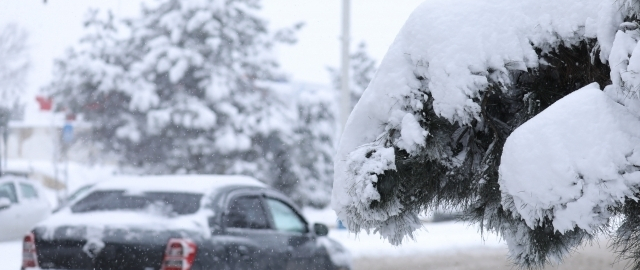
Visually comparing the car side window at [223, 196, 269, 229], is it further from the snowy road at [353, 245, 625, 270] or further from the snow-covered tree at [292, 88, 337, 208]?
the snow-covered tree at [292, 88, 337, 208]

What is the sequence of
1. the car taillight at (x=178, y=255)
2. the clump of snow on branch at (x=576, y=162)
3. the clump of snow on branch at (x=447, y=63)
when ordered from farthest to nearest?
the car taillight at (x=178, y=255) → the clump of snow on branch at (x=447, y=63) → the clump of snow on branch at (x=576, y=162)

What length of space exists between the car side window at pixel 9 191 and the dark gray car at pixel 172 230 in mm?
8393

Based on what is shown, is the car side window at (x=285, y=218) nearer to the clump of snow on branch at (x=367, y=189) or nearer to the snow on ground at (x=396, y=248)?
Answer: the clump of snow on branch at (x=367, y=189)

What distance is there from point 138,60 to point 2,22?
33.5 feet

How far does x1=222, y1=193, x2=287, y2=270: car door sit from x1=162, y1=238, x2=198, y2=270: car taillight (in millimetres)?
374

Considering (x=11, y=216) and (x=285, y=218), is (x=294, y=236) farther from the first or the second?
(x=11, y=216)

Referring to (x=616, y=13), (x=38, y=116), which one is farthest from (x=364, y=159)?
(x=38, y=116)

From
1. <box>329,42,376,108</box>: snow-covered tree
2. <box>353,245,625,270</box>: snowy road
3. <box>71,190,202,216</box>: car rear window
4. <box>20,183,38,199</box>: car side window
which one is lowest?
<box>353,245,625,270</box>: snowy road

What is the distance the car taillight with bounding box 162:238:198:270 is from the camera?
5781 mm

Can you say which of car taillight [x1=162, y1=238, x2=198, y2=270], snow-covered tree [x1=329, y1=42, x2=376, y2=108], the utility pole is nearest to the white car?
the utility pole

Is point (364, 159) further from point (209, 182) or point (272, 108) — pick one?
point (272, 108)

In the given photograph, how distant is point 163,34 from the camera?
2347 centimetres

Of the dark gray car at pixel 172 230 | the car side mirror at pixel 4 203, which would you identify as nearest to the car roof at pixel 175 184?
the dark gray car at pixel 172 230

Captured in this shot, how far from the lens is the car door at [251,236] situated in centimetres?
620
